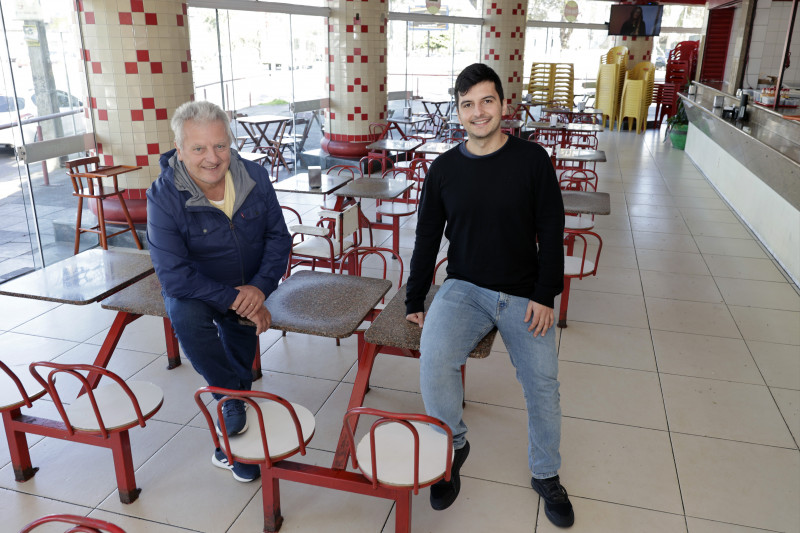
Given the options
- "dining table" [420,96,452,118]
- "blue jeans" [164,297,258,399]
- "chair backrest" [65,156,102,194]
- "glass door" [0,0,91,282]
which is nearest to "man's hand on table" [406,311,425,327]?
"blue jeans" [164,297,258,399]

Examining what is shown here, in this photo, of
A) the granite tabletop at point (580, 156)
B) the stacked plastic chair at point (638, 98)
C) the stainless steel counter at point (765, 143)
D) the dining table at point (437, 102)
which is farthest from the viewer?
the stacked plastic chair at point (638, 98)

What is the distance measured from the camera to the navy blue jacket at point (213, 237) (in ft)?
6.75

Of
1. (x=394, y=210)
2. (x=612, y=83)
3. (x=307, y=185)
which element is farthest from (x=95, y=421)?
(x=612, y=83)

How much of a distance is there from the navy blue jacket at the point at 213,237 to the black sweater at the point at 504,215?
0.60 meters

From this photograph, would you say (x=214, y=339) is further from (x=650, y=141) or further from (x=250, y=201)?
(x=650, y=141)

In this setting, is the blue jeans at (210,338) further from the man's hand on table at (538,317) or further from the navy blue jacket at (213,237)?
the man's hand on table at (538,317)

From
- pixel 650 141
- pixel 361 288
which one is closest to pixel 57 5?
pixel 361 288

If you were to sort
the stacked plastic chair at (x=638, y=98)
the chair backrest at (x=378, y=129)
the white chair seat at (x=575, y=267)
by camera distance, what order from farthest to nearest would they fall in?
the stacked plastic chair at (x=638, y=98)
the chair backrest at (x=378, y=129)
the white chair seat at (x=575, y=267)

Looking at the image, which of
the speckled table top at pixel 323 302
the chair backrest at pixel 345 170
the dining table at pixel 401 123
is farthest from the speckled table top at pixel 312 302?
the dining table at pixel 401 123

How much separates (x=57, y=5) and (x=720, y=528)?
4942 mm

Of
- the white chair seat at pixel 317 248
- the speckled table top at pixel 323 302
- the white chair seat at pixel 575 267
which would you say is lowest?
the white chair seat at pixel 317 248

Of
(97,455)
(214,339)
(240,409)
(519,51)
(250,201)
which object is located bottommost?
(97,455)

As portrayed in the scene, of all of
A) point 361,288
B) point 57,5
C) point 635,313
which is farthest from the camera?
point 57,5

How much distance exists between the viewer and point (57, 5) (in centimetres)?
436
